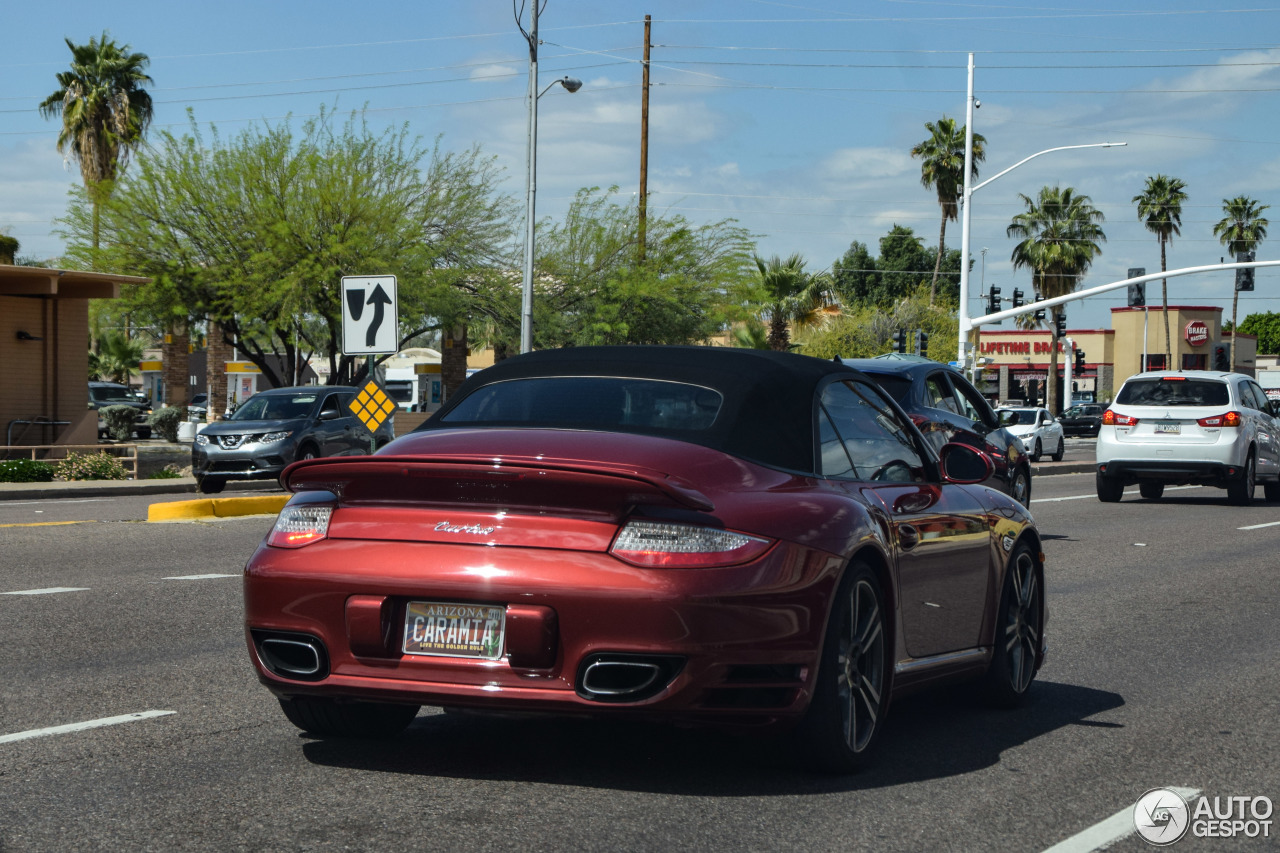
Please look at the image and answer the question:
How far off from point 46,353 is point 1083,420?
44986mm

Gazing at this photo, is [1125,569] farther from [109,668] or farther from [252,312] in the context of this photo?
[252,312]

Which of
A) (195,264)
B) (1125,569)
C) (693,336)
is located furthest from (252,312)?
(1125,569)

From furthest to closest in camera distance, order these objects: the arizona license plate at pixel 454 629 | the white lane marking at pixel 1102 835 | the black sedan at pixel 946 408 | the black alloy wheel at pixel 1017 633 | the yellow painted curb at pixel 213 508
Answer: the yellow painted curb at pixel 213 508, the black sedan at pixel 946 408, the black alloy wheel at pixel 1017 633, the arizona license plate at pixel 454 629, the white lane marking at pixel 1102 835

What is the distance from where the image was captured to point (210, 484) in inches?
959

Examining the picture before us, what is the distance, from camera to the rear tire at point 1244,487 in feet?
71.6

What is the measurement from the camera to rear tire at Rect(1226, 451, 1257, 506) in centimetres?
2181

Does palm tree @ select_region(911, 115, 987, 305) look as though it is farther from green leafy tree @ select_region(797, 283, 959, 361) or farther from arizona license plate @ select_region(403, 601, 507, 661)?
arizona license plate @ select_region(403, 601, 507, 661)

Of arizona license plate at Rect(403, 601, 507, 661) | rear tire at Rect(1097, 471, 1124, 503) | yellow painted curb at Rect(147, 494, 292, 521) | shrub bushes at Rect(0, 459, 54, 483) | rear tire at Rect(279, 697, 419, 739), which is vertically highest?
arizona license plate at Rect(403, 601, 507, 661)

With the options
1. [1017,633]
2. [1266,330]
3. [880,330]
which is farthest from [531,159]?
[1266,330]

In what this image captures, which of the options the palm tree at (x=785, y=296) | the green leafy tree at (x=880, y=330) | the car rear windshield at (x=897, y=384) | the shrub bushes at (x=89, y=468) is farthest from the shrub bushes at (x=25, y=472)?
the green leafy tree at (x=880, y=330)

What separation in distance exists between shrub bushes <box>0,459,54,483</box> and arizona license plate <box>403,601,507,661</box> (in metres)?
23.3

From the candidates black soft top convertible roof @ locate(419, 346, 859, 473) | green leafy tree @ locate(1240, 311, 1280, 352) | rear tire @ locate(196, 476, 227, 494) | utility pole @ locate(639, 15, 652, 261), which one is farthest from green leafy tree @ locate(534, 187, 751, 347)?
green leafy tree @ locate(1240, 311, 1280, 352)

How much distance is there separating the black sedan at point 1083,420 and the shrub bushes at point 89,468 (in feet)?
152

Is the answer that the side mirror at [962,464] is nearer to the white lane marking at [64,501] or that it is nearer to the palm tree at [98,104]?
the white lane marking at [64,501]
